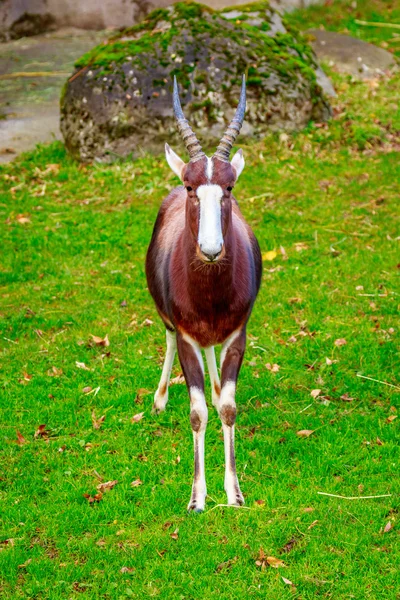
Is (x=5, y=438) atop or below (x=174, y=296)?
below

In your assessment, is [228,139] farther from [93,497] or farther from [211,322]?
[93,497]

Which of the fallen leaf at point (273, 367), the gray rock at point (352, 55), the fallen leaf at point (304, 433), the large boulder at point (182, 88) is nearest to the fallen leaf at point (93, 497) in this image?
the fallen leaf at point (304, 433)

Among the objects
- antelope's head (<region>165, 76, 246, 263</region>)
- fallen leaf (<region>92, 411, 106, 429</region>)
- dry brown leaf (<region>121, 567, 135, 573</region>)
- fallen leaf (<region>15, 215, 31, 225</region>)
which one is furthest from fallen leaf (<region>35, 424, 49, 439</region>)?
fallen leaf (<region>15, 215, 31, 225</region>)

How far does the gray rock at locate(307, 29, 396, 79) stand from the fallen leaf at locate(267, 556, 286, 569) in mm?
10845

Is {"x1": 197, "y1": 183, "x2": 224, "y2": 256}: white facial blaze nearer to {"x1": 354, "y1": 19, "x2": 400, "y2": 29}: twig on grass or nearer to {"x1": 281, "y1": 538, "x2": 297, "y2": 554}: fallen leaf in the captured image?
{"x1": 281, "y1": 538, "x2": 297, "y2": 554}: fallen leaf

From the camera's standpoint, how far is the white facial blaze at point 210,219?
4.95 metres

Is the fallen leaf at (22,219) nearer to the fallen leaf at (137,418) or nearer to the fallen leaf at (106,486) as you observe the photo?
the fallen leaf at (137,418)

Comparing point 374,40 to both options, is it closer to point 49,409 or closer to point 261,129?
point 261,129

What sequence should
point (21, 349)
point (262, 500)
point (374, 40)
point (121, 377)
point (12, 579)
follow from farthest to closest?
point (374, 40) → point (21, 349) → point (121, 377) → point (262, 500) → point (12, 579)

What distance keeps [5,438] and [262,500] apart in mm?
2120

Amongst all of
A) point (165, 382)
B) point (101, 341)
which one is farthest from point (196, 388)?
point (101, 341)

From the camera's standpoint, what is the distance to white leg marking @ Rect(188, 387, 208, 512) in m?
5.56

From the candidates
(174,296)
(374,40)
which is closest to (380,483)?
(174,296)

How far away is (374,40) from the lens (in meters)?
16.5
